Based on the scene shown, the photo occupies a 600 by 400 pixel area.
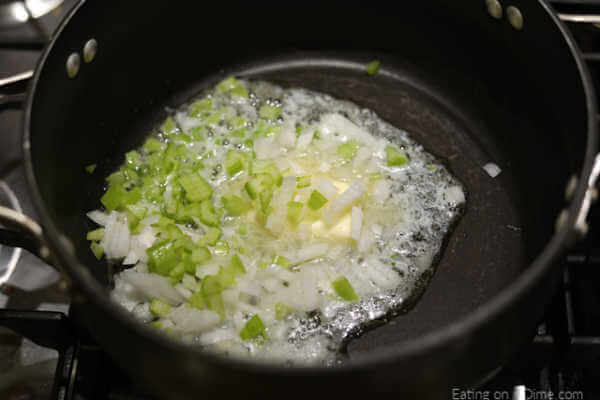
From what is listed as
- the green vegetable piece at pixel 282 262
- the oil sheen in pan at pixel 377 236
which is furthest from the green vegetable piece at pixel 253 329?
the green vegetable piece at pixel 282 262

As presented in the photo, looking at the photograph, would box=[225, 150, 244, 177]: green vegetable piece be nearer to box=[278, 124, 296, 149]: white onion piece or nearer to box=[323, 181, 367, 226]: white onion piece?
box=[278, 124, 296, 149]: white onion piece

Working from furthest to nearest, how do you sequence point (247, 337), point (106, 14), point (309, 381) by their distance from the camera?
point (106, 14) < point (247, 337) < point (309, 381)

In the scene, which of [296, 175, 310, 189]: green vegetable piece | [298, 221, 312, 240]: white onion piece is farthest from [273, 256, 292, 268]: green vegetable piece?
[296, 175, 310, 189]: green vegetable piece

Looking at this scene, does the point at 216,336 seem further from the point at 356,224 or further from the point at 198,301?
the point at 356,224

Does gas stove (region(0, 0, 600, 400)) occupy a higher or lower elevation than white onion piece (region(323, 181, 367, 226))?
lower

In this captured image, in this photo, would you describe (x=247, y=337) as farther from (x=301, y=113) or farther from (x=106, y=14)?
(x=106, y=14)

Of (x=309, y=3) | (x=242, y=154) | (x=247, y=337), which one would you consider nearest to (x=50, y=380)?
(x=247, y=337)

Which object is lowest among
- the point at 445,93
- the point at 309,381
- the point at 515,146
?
the point at 309,381
